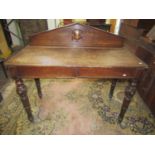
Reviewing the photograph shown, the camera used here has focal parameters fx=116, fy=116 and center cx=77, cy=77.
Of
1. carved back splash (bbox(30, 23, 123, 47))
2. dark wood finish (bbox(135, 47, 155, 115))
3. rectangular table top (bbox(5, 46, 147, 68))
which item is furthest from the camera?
dark wood finish (bbox(135, 47, 155, 115))

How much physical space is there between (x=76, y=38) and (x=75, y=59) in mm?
437

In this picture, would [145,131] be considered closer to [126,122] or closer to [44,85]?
[126,122]

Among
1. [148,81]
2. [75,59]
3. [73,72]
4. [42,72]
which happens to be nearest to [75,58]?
[75,59]

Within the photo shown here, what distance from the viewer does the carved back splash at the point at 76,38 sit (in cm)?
144

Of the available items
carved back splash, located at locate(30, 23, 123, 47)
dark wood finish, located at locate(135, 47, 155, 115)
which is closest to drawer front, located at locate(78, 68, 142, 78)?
carved back splash, located at locate(30, 23, 123, 47)

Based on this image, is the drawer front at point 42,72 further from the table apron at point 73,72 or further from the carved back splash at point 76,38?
the carved back splash at point 76,38

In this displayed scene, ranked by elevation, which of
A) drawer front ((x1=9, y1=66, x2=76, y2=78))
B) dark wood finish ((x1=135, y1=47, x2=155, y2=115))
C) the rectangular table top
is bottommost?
dark wood finish ((x1=135, y1=47, x2=155, y2=115))

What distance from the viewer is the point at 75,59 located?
1142 millimetres

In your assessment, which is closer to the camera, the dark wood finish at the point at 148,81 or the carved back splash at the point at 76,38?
the carved back splash at the point at 76,38

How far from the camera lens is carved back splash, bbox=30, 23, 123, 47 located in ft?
4.73

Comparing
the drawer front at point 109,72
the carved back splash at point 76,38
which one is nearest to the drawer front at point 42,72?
the drawer front at point 109,72

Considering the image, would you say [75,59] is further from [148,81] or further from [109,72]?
[148,81]

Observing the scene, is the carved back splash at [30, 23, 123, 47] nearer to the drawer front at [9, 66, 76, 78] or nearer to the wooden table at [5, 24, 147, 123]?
the wooden table at [5, 24, 147, 123]
